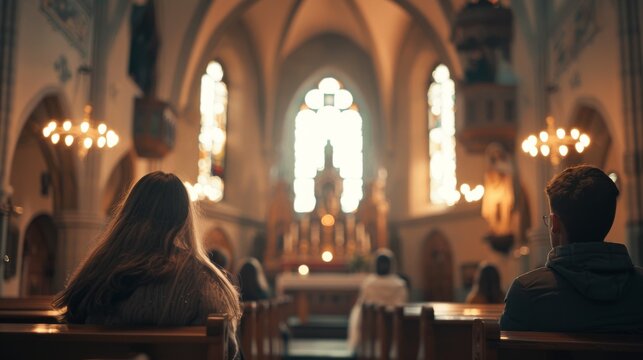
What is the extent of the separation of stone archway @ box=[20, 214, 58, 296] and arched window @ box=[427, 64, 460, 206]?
330 inches

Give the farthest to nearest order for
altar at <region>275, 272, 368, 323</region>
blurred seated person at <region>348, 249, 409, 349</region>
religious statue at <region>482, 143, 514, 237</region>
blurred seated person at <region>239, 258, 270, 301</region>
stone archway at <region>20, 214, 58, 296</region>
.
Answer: altar at <region>275, 272, 368, 323</region>, religious statue at <region>482, 143, 514, 237</region>, stone archway at <region>20, 214, 58, 296</region>, blurred seated person at <region>348, 249, 409, 349</region>, blurred seated person at <region>239, 258, 270, 301</region>

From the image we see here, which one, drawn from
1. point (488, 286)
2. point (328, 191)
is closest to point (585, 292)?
point (488, 286)

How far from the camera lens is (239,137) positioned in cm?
1795

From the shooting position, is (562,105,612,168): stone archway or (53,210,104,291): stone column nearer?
(562,105,612,168): stone archway

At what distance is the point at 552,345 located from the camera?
228cm

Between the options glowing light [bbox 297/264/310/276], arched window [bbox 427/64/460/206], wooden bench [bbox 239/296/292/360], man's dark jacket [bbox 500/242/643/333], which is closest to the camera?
man's dark jacket [bbox 500/242/643/333]

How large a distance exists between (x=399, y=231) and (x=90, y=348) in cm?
1526

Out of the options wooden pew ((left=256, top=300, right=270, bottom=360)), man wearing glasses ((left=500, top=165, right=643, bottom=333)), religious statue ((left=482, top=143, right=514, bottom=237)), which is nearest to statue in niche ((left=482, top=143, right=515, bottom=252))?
religious statue ((left=482, top=143, right=514, bottom=237))

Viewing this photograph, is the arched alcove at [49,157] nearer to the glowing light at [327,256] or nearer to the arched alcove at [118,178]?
the arched alcove at [118,178]

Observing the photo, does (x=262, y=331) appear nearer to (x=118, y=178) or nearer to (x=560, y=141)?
(x=560, y=141)

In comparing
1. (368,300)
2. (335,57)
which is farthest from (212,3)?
(368,300)

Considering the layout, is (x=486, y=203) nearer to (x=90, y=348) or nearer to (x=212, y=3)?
(x=212, y=3)

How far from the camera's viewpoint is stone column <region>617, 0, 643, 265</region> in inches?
285

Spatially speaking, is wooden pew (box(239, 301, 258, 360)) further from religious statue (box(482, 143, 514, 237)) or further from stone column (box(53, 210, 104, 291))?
religious statue (box(482, 143, 514, 237))
